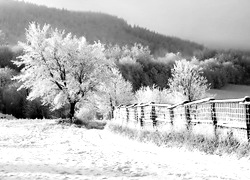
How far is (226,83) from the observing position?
13988 cm

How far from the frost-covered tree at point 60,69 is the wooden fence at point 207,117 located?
20427 mm

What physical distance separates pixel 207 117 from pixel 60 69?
26.0 m

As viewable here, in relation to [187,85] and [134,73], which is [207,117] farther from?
[134,73]

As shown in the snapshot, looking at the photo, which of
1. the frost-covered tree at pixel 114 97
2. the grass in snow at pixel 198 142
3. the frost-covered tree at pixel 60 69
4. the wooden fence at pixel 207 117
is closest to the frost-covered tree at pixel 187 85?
the frost-covered tree at pixel 114 97

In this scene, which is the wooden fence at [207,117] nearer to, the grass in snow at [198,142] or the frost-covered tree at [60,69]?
the grass in snow at [198,142]

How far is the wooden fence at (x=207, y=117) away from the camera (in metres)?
7.99

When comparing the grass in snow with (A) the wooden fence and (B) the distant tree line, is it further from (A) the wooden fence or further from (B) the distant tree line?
(B) the distant tree line

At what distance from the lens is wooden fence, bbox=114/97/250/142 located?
7995 mm

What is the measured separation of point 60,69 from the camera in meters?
33.7

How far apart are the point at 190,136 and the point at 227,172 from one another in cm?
373


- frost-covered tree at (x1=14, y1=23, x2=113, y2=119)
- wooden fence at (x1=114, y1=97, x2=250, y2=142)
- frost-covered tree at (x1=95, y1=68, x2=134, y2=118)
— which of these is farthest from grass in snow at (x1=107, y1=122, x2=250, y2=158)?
frost-covered tree at (x1=95, y1=68, x2=134, y2=118)

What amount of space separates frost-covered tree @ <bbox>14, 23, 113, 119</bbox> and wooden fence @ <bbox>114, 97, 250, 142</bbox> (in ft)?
67.0

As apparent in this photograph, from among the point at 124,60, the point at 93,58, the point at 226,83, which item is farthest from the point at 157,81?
the point at 93,58

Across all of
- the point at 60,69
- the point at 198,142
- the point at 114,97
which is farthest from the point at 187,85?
the point at 198,142
